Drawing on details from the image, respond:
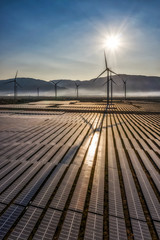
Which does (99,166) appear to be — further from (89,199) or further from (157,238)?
(157,238)

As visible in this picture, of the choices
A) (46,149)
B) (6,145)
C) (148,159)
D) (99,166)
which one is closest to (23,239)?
(99,166)

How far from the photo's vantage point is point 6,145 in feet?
30.7

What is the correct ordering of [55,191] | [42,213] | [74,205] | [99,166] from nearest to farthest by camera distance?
[42,213] → [74,205] → [55,191] → [99,166]

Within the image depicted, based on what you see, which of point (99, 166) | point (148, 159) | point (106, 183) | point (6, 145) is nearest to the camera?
point (106, 183)

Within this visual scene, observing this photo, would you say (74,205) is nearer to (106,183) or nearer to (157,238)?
(106,183)

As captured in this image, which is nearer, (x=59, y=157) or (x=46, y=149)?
(x=59, y=157)

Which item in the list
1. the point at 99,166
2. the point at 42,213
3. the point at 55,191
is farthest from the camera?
the point at 99,166

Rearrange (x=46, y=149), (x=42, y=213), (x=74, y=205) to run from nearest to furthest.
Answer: (x=42, y=213) → (x=74, y=205) → (x=46, y=149)

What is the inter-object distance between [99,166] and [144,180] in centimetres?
198

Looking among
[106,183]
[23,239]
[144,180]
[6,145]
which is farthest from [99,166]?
[6,145]

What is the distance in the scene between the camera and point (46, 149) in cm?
→ 856

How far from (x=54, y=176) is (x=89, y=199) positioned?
178 centimetres

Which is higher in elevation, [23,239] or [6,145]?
[6,145]

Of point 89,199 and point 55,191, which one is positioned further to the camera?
point 55,191
